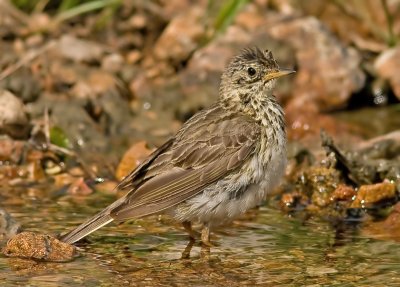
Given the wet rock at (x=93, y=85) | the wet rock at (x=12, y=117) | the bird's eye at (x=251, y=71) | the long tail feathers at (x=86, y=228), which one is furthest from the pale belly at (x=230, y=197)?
the wet rock at (x=93, y=85)

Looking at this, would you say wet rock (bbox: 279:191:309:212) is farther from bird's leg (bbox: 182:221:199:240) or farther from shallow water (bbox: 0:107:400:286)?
bird's leg (bbox: 182:221:199:240)

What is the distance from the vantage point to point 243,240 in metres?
7.41

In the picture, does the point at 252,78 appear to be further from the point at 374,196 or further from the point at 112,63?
the point at 112,63

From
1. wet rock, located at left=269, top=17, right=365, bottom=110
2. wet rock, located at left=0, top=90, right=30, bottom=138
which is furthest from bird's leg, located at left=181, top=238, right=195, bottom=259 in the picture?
wet rock, located at left=269, top=17, right=365, bottom=110

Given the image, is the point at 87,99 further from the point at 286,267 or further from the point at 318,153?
the point at 286,267

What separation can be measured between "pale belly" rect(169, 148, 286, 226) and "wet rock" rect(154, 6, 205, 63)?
169 inches

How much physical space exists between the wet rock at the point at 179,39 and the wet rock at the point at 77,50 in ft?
2.37

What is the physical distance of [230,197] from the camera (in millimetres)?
7309

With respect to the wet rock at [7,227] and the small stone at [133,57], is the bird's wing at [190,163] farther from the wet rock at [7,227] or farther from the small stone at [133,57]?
the small stone at [133,57]

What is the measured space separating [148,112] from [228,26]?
1361mm

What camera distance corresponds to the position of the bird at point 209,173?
7.21 m

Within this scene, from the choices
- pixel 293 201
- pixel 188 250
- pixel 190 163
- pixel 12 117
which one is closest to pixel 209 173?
pixel 190 163

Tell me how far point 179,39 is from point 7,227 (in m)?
4.99

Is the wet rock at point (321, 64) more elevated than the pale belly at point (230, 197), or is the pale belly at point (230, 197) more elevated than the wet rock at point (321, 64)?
the wet rock at point (321, 64)
